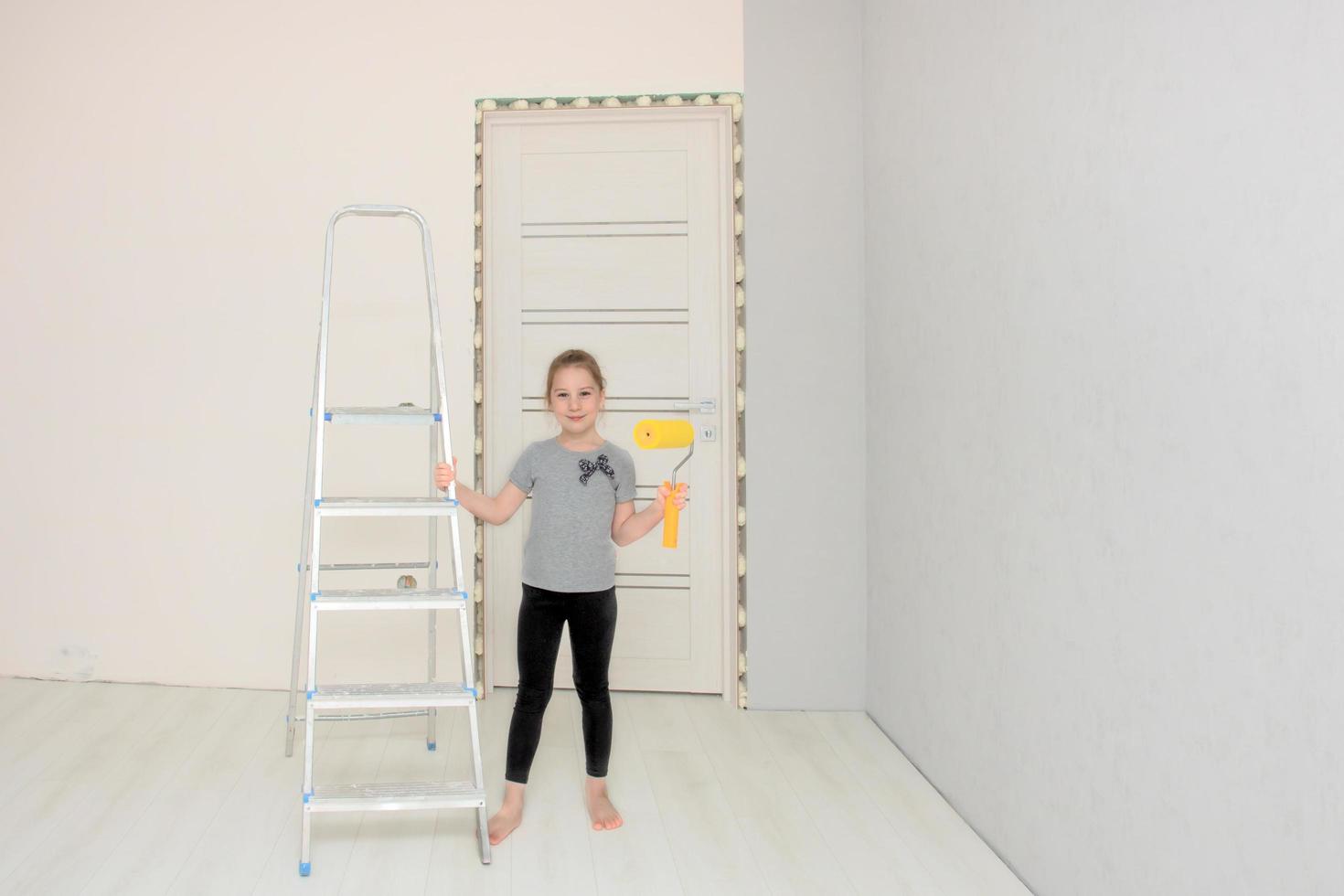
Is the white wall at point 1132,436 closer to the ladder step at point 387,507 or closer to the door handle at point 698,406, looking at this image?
the door handle at point 698,406

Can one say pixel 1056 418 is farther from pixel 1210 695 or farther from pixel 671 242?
pixel 671 242

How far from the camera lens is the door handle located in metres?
3.74

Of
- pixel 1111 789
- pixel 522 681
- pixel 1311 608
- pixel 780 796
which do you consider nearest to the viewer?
pixel 1311 608

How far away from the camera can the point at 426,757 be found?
314 cm

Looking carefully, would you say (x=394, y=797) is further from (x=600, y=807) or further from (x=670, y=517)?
(x=670, y=517)

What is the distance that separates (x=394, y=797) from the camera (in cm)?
247

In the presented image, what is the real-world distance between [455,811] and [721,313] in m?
1.89

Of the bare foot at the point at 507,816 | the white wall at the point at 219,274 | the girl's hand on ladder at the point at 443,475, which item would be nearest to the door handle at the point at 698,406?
the white wall at the point at 219,274

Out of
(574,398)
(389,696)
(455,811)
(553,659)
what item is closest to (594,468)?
(574,398)

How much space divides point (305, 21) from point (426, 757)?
257 cm

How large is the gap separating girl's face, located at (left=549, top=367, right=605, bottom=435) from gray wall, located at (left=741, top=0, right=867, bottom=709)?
3.58ft

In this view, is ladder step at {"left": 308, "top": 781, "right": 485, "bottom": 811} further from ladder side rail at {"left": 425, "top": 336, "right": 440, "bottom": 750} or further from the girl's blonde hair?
the girl's blonde hair

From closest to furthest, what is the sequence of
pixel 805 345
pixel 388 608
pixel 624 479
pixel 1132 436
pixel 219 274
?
pixel 1132 436 < pixel 388 608 < pixel 624 479 < pixel 805 345 < pixel 219 274

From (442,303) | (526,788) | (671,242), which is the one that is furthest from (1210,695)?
(442,303)
